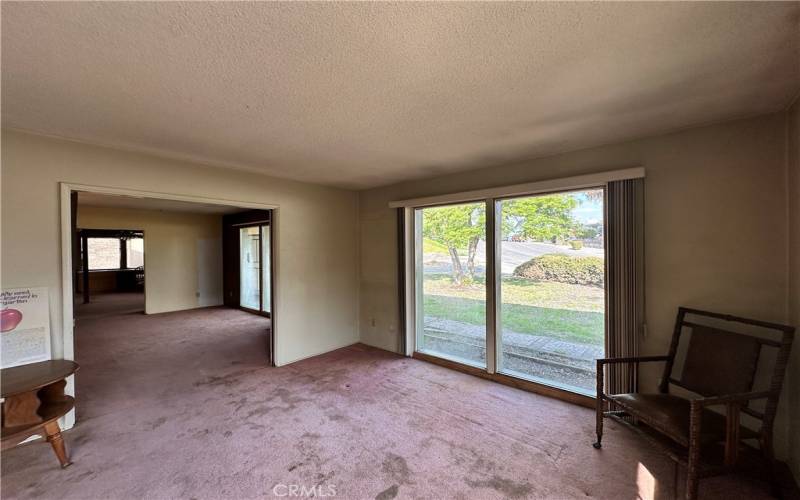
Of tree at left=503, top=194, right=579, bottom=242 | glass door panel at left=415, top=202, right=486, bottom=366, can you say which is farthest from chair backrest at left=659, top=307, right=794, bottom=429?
glass door panel at left=415, top=202, right=486, bottom=366

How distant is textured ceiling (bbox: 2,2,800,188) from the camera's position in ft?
3.87

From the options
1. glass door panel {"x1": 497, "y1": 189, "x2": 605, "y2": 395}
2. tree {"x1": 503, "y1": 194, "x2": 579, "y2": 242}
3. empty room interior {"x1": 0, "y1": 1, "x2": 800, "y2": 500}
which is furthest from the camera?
tree {"x1": 503, "y1": 194, "x2": 579, "y2": 242}

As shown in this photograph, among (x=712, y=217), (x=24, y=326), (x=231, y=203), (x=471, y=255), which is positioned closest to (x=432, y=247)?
(x=471, y=255)

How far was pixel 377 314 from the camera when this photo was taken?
14.8 feet

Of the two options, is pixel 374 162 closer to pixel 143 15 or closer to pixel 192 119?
pixel 192 119

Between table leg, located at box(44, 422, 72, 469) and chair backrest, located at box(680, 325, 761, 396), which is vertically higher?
chair backrest, located at box(680, 325, 761, 396)

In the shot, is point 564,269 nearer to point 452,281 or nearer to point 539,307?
point 539,307

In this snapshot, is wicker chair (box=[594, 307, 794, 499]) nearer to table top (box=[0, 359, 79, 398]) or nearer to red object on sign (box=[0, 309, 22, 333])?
table top (box=[0, 359, 79, 398])

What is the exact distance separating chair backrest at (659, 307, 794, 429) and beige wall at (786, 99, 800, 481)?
4.0 inches

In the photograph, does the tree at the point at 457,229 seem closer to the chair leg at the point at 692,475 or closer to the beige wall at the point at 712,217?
the beige wall at the point at 712,217

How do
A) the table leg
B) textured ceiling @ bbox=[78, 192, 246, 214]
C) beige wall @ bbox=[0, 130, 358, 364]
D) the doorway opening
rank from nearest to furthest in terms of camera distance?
the table leg, beige wall @ bbox=[0, 130, 358, 364], textured ceiling @ bbox=[78, 192, 246, 214], the doorway opening

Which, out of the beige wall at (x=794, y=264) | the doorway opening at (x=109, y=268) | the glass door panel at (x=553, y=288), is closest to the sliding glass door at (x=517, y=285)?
the glass door panel at (x=553, y=288)

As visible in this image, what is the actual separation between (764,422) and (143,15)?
357cm

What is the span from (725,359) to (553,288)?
4.11ft
